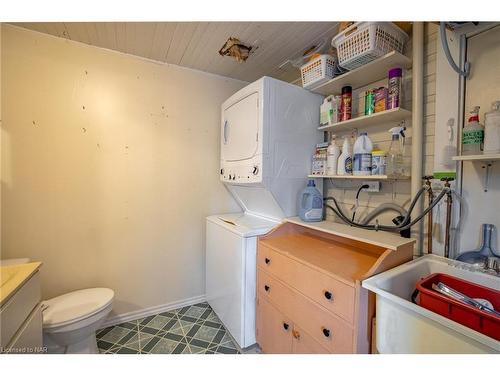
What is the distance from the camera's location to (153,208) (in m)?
2.21

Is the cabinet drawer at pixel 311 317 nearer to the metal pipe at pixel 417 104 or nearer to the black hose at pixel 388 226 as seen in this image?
the black hose at pixel 388 226

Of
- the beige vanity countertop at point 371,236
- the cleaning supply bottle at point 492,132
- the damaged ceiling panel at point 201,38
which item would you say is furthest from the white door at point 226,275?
the damaged ceiling panel at point 201,38

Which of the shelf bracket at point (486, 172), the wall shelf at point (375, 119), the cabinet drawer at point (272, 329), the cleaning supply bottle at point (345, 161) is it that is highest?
the wall shelf at point (375, 119)

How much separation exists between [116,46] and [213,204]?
172 cm

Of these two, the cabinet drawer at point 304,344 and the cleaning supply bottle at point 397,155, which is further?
the cleaning supply bottle at point 397,155

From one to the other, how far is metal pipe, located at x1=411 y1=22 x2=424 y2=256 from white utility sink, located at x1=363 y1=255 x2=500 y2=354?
47 cm

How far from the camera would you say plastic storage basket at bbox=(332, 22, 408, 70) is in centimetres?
130

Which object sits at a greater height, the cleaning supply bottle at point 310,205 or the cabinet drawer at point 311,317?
the cleaning supply bottle at point 310,205

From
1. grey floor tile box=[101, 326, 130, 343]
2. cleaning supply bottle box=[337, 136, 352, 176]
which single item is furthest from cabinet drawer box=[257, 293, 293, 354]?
grey floor tile box=[101, 326, 130, 343]

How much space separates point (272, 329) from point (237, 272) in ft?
1.53

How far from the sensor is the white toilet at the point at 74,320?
1465mm

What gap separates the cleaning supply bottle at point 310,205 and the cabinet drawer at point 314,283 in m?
0.41

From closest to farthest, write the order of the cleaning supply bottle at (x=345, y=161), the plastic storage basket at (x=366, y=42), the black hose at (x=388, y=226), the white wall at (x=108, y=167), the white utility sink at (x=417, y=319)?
the white utility sink at (x=417, y=319)
the black hose at (x=388, y=226)
the plastic storage basket at (x=366, y=42)
the cleaning supply bottle at (x=345, y=161)
the white wall at (x=108, y=167)

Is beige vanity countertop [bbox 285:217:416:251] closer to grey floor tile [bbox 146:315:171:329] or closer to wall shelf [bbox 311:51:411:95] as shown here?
wall shelf [bbox 311:51:411:95]
